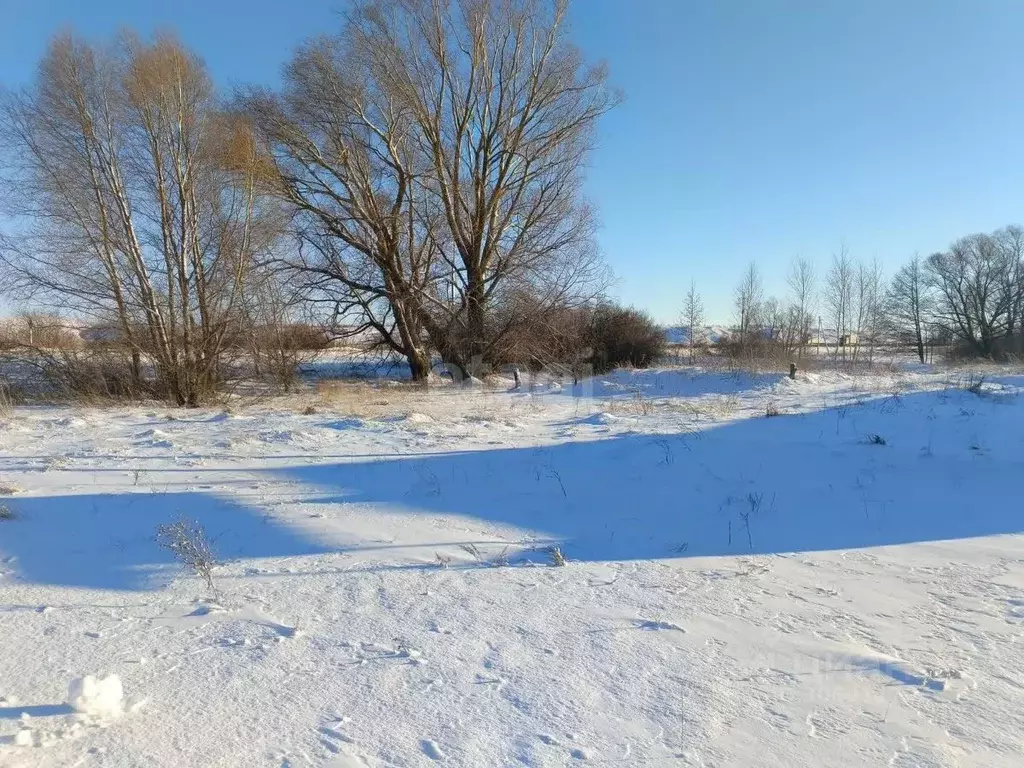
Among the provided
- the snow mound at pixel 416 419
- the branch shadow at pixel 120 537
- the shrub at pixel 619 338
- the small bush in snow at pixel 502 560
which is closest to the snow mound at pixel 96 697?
the branch shadow at pixel 120 537

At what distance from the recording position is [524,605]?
3443 mm

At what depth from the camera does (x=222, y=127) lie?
14.8 m

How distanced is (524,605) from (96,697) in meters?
1.99

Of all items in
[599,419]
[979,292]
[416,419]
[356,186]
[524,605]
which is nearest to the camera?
[524,605]

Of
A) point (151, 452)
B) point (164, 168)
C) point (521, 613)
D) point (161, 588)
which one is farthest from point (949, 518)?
point (164, 168)

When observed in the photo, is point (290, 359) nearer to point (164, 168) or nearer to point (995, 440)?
point (164, 168)

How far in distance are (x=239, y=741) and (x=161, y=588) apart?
5.99 ft

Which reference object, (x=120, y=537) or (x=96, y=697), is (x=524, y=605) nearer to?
(x=96, y=697)

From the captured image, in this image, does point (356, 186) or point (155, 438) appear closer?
point (155, 438)

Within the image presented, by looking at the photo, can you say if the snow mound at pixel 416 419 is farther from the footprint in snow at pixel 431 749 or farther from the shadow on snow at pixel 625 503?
the footprint in snow at pixel 431 749

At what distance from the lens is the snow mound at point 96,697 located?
226 cm

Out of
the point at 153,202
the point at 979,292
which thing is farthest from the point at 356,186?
the point at 979,292

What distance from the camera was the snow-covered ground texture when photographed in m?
2.24

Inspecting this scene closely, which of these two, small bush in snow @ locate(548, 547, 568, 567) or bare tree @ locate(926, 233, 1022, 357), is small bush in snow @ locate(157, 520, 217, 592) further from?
bare tree @ locate(926, 233, 1022, 357)
